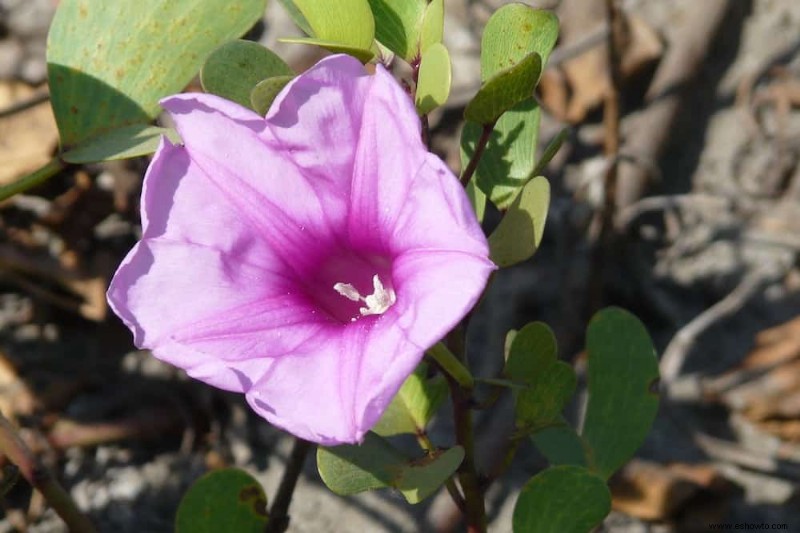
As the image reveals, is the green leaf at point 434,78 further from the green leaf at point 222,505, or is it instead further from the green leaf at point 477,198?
the green leaf at point 222,505

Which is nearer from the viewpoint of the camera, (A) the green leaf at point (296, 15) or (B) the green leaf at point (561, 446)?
(A) the green leaf at point (296, 15)

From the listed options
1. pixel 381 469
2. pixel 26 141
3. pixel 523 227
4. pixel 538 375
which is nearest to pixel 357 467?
pixel 381 469

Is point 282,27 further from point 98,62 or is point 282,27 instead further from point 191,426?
point 98,62

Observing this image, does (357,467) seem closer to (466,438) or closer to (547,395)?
(466,438)

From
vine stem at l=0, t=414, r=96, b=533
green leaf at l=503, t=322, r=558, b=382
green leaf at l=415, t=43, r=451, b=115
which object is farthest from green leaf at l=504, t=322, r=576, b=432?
vine stem at l=0, t=414, r=96, b=533

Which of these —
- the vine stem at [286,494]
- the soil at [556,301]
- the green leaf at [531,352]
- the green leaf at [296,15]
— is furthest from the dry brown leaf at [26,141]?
the green leaf at [531,352]

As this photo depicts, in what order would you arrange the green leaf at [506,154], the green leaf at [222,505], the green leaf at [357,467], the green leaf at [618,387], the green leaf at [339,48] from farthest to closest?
1. the green leaf at [618,387]
2. the green leaf at [222,505]
3. the green leaf at [506,154]
4. the green leaf at [357,467]
5. the green leaf at [339,48]

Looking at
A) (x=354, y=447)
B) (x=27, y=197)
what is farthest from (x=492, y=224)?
(x=354, y=447)

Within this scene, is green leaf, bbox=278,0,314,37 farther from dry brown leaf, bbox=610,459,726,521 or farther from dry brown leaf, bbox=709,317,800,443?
dry brown leaf, bbox=709,317,800,443
